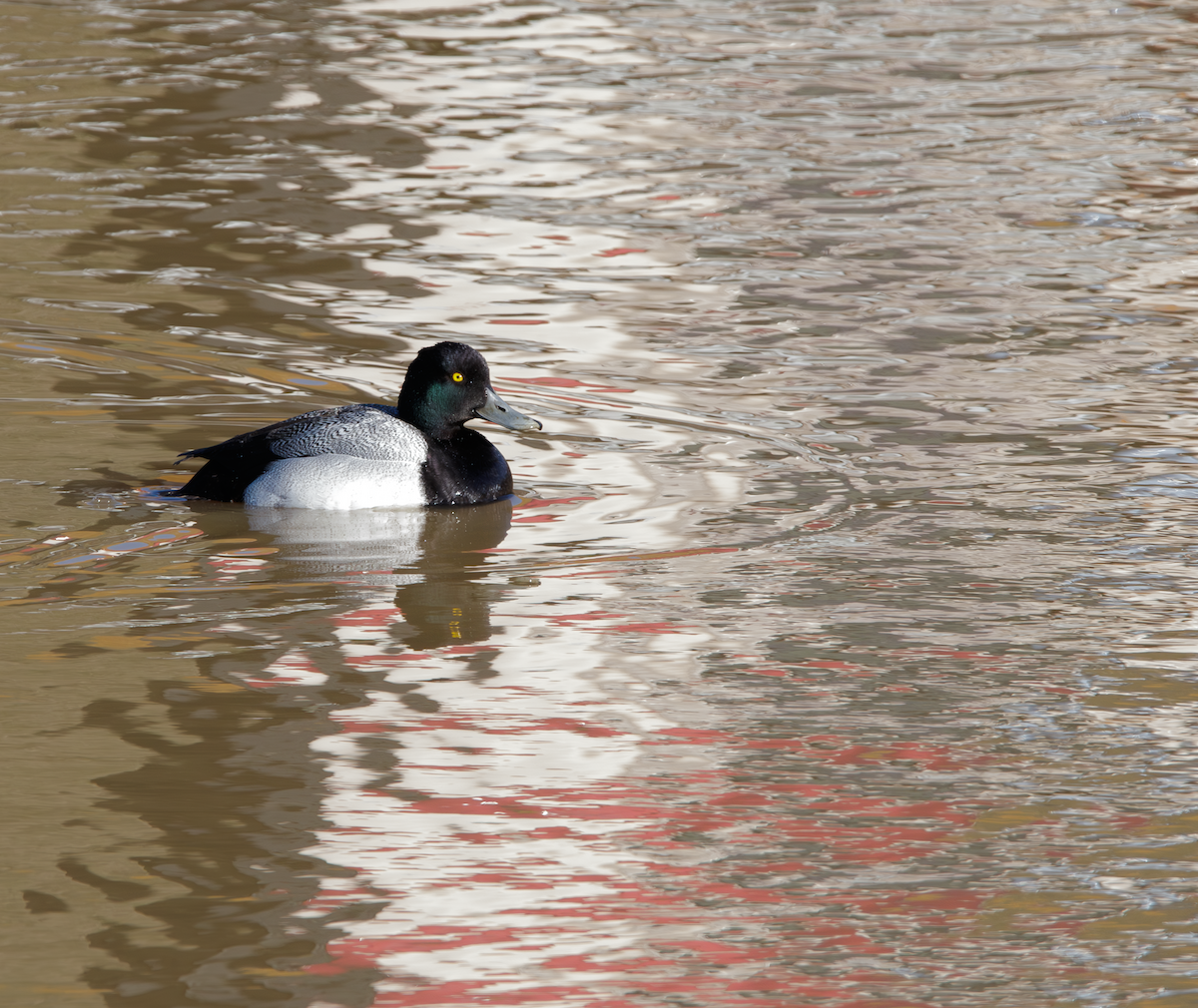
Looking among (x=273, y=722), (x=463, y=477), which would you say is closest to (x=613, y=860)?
(x=273, y=722)

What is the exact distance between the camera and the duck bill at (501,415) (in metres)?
9.75

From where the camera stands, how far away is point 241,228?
14703 millimetres

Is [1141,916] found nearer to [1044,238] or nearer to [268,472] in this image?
[268,472]

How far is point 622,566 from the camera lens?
28.0 ft

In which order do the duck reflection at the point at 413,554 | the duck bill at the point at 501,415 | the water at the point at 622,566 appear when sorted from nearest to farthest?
the water at the point at 622,566, the duck reflection at the point at 413,554, the duck bill at the point at 501,415

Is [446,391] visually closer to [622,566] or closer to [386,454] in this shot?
[386,454]

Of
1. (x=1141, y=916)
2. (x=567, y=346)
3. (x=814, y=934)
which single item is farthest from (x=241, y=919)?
(x=567, y=346)

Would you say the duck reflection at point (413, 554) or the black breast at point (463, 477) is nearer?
the duck reflection at point (413, 554)

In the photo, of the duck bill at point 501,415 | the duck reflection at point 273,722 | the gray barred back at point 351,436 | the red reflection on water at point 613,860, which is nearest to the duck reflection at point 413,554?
the duck reflection at point 273,722

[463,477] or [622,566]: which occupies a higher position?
[463,477]

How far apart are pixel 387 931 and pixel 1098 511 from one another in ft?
16.1

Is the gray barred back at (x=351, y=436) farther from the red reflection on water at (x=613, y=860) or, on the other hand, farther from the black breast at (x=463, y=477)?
the red reflection on water at (x=613, y=860)

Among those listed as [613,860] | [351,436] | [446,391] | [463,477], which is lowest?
[613,860]

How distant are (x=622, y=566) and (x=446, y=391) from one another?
5.48 ft
